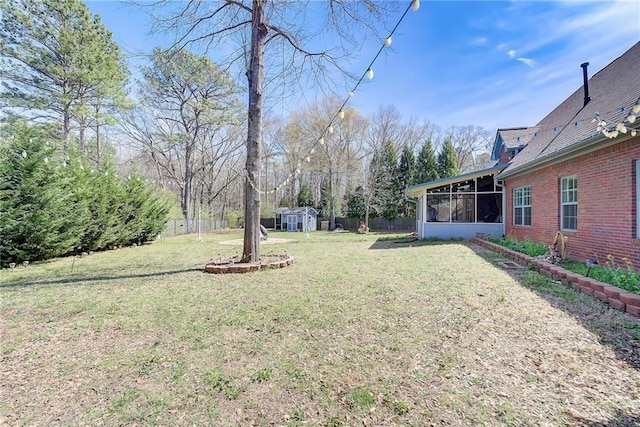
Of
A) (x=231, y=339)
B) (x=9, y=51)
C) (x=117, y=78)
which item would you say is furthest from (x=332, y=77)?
(x=9, y=51)

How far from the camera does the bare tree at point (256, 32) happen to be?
22.3 ft

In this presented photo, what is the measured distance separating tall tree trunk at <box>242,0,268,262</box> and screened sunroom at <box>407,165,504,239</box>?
867cm

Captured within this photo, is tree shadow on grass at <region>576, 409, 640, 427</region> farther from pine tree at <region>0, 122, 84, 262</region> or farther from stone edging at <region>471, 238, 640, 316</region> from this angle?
pine tree at <region>0, 122, 84, 262</region>

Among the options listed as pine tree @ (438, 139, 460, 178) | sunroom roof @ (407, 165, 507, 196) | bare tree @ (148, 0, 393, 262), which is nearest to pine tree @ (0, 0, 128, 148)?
bare tree @ (148, 0, 393, 262)

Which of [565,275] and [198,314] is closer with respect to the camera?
[198,314]

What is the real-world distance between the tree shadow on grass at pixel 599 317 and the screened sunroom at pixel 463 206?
8099 mm

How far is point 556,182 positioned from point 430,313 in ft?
20.8

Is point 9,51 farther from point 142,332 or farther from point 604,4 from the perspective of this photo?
point 604,4

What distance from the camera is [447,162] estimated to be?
26.7 metres

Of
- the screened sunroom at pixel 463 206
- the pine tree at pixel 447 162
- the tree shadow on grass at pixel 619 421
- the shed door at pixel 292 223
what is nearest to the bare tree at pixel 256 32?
the tree shadow on grass at pixel 619 421

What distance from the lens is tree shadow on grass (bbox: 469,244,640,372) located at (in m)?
2.73

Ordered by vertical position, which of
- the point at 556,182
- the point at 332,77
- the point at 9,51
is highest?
the point at 9,51

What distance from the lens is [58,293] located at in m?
5.04

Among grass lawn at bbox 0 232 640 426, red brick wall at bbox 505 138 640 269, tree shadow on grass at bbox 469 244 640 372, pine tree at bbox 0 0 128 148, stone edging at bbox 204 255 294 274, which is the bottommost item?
grass lawn at bbox 0 232 640 426
